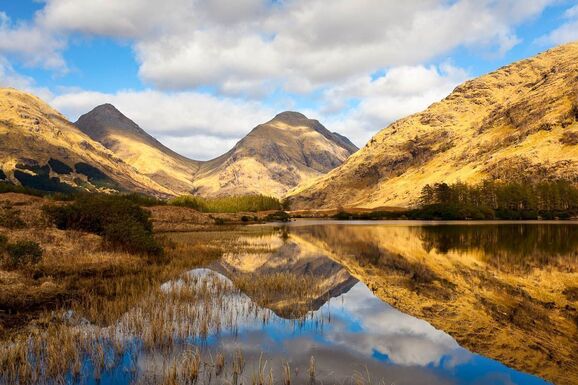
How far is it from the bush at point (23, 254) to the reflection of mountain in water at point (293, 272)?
505 inches

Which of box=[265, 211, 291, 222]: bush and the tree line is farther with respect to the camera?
box=[265, 211, 291, 222]: bush

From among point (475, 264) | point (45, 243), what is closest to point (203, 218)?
point (45, 243)

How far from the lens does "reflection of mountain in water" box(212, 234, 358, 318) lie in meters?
22.4

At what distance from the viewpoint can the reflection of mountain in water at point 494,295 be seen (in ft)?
49.5

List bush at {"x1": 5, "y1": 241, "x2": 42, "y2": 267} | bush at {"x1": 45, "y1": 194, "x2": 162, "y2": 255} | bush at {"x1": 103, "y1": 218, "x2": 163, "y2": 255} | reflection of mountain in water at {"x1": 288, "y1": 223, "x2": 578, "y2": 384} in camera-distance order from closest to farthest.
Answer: reflection of mountain in water at {"x1": 288, "y1": 223, "x2": 578, "y2": 384} < bush at {"x1": 5, "y1": 241, "x2": 42, "y2": 267} < bush at {"x1": 103, "y1": 218, "x2": 163, "y2": 255} < bush at {"x1": 45, "y1": 194, "x2": 162, "y2": 255}

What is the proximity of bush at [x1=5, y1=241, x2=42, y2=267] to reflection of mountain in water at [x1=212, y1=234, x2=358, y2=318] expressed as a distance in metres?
12.8

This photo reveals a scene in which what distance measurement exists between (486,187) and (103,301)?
572 feet

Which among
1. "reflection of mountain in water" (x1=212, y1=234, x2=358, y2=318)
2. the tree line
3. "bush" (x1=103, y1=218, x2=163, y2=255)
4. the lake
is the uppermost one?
the tree line

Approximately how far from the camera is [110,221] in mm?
43969

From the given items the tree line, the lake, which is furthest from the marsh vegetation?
the tree line

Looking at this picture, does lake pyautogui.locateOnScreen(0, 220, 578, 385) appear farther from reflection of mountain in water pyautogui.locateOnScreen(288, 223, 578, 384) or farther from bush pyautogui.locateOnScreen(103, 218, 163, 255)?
bush pyautogui.locateOnScreen(103, 218, 163, 255)

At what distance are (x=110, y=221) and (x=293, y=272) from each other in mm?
22205

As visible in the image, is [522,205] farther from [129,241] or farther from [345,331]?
[345,331]

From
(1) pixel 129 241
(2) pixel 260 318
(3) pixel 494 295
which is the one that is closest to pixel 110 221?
(1) pixel 129 241
